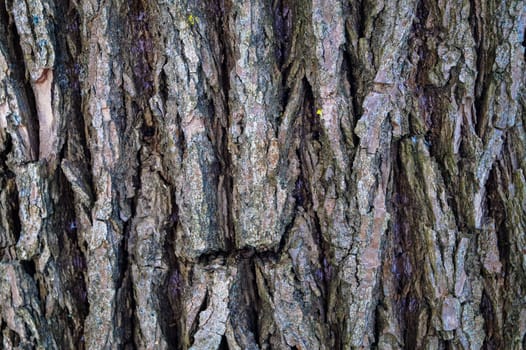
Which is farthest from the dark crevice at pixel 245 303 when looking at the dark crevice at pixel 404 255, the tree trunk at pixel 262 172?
the dark crevice at pixel 404 255

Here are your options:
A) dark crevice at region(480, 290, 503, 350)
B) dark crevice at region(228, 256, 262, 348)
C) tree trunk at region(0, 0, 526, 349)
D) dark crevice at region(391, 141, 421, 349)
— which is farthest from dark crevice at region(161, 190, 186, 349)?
dark crevice at region(480, 290, 503, 350)

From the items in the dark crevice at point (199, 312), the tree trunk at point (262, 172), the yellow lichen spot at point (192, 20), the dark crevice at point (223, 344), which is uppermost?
the yellow lichen spot at point (192, 20)

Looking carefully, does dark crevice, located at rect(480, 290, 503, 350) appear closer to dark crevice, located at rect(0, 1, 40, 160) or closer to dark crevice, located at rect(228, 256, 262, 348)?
dark crevice, located at rect(228, 256, 262, 348)

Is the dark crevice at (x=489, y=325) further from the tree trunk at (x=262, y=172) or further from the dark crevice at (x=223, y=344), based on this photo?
the dark crevice at (x=223, y=344)

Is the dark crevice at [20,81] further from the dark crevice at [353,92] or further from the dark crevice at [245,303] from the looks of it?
the dark crevice at [353,92]

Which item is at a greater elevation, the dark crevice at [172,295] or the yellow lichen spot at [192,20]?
the yellow lichen spot at [192,20]

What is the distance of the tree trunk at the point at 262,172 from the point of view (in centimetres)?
127

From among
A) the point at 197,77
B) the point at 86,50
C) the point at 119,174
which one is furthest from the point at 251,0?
the point at 119,174

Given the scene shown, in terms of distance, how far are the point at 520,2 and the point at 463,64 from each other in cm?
21

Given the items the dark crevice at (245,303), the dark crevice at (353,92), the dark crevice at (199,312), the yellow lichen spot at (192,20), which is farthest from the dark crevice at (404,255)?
the yellow lichen spot at (192,20)

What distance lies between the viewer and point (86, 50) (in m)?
1.31

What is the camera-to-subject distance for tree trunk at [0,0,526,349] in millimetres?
1270

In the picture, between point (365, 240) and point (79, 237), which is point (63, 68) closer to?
point (79, 237)

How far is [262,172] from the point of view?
1262 millimetres
